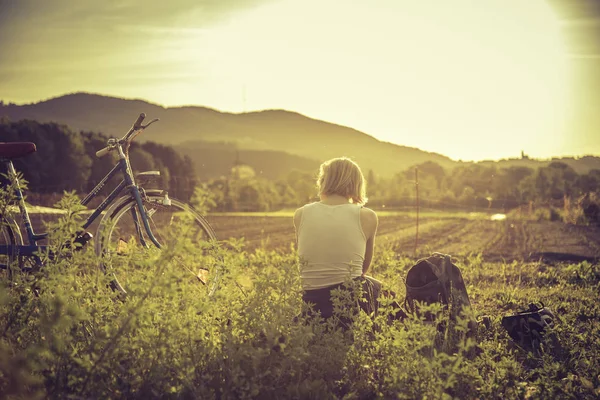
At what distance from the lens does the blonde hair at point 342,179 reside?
4742 millimetres

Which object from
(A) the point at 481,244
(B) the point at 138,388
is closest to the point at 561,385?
(B) the point at 138,388

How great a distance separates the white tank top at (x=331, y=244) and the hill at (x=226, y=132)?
98.6 metres

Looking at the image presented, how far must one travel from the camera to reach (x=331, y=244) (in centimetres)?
451

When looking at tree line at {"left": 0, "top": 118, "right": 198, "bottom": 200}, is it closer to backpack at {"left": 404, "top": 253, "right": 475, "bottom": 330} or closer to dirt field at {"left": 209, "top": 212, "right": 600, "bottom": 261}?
dirt field at {"left": 209, "top": 212, "right": 600, "bottom": 261}

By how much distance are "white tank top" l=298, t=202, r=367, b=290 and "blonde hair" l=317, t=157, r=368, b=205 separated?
217 millimetres

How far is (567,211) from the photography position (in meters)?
23.8

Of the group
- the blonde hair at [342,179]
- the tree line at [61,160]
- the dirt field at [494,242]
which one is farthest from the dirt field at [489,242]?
the tree line at [61,160]

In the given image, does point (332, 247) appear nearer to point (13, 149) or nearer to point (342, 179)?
point (342, 179)

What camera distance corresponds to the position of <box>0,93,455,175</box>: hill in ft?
398

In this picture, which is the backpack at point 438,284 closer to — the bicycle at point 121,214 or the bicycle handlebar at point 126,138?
the bicycle at point 121,214

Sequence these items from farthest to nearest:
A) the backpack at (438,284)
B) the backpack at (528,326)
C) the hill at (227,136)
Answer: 1. the hill at (227,136)
2. the backpack at (438,284)
3. the backpack at (528,326)

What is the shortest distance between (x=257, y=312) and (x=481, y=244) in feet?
39.2

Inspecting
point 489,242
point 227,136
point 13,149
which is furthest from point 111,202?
point 227,136

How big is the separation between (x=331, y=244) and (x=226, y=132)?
177 metres
